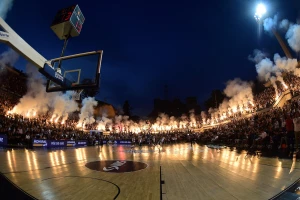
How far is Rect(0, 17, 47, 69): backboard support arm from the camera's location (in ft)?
17.4

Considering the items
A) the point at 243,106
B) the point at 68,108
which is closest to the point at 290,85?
the point at 243,106

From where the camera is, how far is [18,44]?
5863 millimetres

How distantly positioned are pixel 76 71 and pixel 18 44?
3114 mm

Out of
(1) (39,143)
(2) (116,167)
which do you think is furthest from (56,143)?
(2) (116,167)

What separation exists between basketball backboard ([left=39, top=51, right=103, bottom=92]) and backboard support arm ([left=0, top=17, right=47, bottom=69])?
35.7 inches

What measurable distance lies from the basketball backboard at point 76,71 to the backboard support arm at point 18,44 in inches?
35.7

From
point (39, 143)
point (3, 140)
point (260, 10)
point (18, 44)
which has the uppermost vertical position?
point (260, 10)

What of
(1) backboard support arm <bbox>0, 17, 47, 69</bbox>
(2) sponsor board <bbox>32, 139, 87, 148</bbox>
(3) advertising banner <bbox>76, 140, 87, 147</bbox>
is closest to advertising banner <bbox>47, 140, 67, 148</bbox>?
(2) sponsor board <bbox>32, 139, 87, 148</bbox>

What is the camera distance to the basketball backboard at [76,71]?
26.7ft

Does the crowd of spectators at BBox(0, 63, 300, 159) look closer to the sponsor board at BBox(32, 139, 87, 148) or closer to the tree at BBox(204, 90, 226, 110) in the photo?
the sponsor board at BBox(32, 139, 87, 148)

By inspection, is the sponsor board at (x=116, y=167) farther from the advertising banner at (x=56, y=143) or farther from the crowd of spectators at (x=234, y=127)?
the advertising banner at (x=56, y=143)

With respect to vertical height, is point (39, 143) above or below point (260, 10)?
below

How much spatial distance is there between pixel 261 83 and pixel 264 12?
2278cm

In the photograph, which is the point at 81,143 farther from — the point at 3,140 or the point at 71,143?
the point at 3,140
